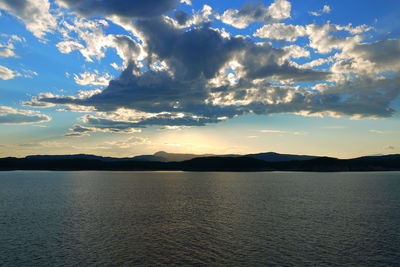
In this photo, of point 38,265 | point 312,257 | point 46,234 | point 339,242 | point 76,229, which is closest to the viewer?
point 38,265

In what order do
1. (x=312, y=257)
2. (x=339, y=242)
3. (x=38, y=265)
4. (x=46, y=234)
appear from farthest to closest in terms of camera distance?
(x=46, y=234) → (x=339, y=242) → (x=312, y=257) → (x=38, y=265)

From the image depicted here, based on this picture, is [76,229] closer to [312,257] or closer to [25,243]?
[25,243]

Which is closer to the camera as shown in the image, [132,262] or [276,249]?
[132,262]

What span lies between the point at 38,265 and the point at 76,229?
17421 mm

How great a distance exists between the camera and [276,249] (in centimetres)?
3781

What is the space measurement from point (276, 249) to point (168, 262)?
14.6 metres

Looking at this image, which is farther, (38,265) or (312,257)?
(312,257)

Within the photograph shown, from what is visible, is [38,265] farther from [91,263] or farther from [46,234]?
[46,234]

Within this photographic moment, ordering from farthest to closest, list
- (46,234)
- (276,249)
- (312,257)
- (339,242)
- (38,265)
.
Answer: (46,234) → (339,242) → (276,249) → (312,257) → (38,265)

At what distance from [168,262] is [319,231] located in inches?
1081

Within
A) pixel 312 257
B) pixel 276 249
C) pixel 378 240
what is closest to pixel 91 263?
pixel 276 249

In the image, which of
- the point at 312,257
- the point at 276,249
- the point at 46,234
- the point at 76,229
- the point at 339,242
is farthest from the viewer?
the point at 76,229

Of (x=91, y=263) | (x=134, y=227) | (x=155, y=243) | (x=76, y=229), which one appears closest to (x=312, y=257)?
(x=155, y=243)

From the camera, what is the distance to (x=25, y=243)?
1582 inches
